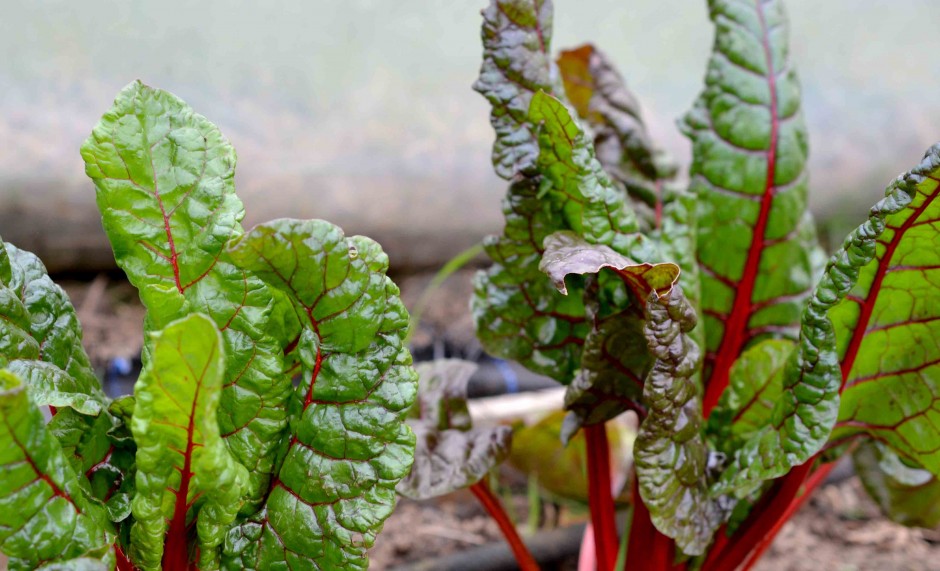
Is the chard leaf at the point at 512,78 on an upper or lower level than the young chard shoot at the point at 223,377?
upper

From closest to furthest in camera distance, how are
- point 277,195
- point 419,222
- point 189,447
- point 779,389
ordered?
point 189,447
point 779,389
point 277,195
point 419,222

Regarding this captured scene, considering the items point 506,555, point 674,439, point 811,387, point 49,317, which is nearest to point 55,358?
point 49,317

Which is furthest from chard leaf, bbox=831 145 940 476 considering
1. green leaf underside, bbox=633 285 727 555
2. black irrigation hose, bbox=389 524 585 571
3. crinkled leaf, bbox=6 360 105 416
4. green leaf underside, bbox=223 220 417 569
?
crinkled leaf, bbox=6 360 105 416

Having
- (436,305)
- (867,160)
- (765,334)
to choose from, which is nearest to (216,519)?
(765,334)

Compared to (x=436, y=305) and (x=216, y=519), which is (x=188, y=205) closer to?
(x=216, y=519)

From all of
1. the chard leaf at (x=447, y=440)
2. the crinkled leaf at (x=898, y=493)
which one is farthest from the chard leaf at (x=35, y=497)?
the crinkled leaf at (x=898, y=493)

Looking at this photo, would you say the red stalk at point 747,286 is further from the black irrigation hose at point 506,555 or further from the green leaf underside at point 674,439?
the black irrigation hose at point 506,555

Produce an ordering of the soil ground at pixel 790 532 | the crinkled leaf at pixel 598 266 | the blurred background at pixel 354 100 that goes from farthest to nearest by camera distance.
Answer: the blurred background at pixel 354 100, the soil ground at pixel 790 532, the crinkled leaf at pixel 598 266
